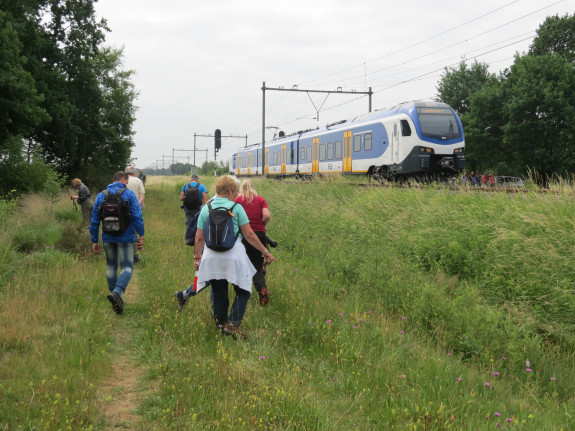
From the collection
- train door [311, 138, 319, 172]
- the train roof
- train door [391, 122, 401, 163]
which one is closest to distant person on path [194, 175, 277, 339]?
train door [391, 122, 401, 163]

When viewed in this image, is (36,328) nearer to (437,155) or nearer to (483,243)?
(483,243)

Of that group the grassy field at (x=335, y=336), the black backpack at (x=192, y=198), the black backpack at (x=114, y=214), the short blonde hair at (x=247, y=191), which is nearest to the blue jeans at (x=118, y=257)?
the black backpack at (x=114, y=214)

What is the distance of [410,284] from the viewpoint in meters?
7.05

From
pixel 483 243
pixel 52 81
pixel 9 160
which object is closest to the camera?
pixel 483 243

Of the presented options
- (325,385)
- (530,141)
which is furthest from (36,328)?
(530,141)

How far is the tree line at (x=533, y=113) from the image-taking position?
31.2 metres

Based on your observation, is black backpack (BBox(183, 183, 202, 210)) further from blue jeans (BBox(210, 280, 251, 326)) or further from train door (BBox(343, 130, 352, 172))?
train door (BBox(343, 130, 352, 172))

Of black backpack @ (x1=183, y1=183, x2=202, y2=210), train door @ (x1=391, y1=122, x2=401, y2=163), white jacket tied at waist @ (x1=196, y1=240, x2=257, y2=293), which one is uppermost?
train door @ (x1=391, y1=122, x2=401, y2=163)

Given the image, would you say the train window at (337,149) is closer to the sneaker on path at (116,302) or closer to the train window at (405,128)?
the train window at (405,128)

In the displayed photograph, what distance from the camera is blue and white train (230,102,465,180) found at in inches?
663

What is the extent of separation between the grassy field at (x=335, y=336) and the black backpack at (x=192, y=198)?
3.53 feet

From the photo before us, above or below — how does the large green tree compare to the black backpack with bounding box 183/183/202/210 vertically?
above

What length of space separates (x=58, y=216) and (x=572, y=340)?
13869 millimetres

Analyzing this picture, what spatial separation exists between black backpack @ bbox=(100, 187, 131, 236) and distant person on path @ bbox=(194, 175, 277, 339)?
1.44 m
